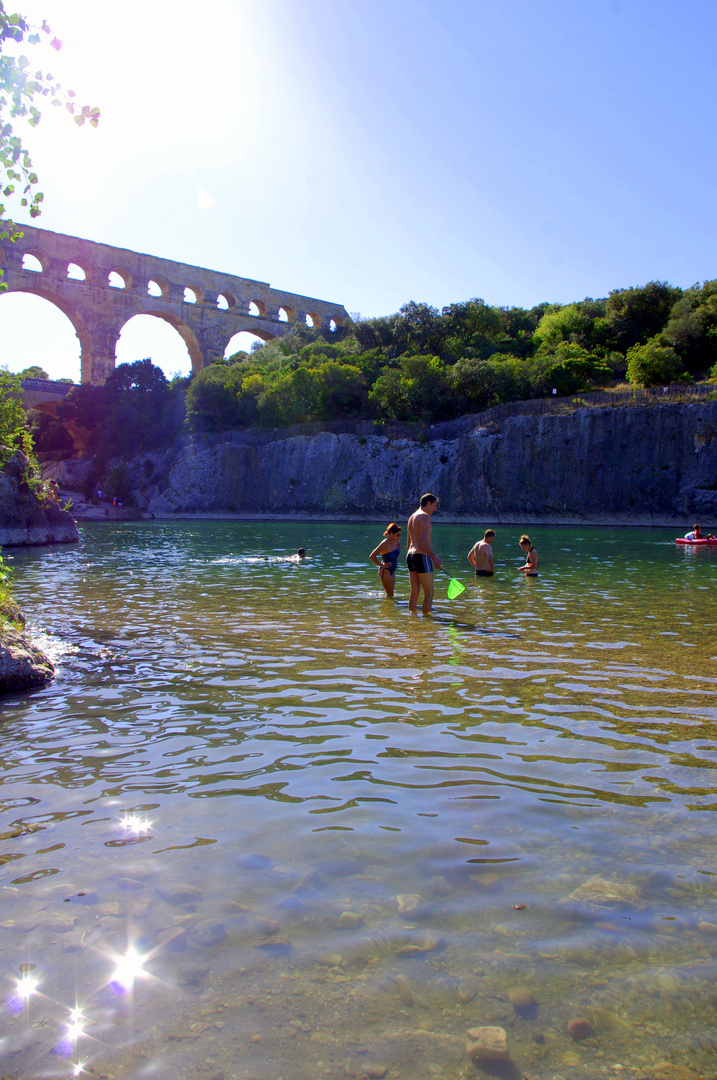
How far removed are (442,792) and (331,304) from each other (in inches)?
3647

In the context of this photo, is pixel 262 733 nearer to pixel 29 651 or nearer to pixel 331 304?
pixel 29 651

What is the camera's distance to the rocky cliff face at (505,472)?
48156 millimetres

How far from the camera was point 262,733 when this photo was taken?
5547mm

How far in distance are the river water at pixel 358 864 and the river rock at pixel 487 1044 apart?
26mm

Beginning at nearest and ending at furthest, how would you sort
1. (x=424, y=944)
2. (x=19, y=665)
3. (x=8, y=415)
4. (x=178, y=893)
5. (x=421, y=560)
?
1. (x=424, y=944)
2. (x=178, y=893)
3. (x=19, y=665)
4. (x=421, y=560)
5. (x=8, y=415)

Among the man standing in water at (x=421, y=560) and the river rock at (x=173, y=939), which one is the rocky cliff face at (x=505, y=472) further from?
the river rock at (x=173, y=939)

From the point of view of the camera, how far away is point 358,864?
3.50m

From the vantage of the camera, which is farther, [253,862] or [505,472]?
[505,472]

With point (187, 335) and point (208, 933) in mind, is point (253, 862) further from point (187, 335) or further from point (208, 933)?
point (187, 335)

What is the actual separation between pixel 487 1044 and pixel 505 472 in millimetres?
52314

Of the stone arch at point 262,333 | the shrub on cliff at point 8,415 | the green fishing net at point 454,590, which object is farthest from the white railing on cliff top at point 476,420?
the green fishing net at point 454,590

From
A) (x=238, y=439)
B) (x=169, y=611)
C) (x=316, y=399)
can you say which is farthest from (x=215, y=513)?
(x=169, y=611)

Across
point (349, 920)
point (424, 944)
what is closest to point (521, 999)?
point (424, 944)

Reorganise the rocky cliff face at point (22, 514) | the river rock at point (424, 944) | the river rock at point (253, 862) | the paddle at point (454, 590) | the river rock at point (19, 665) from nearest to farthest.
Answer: the river rock at point (424, 944) → the river rock at point (253, 862) → the river rock at point (19, 665) → the paddle at point (454, 590) → the rocky cliff face at point (22, 514)
